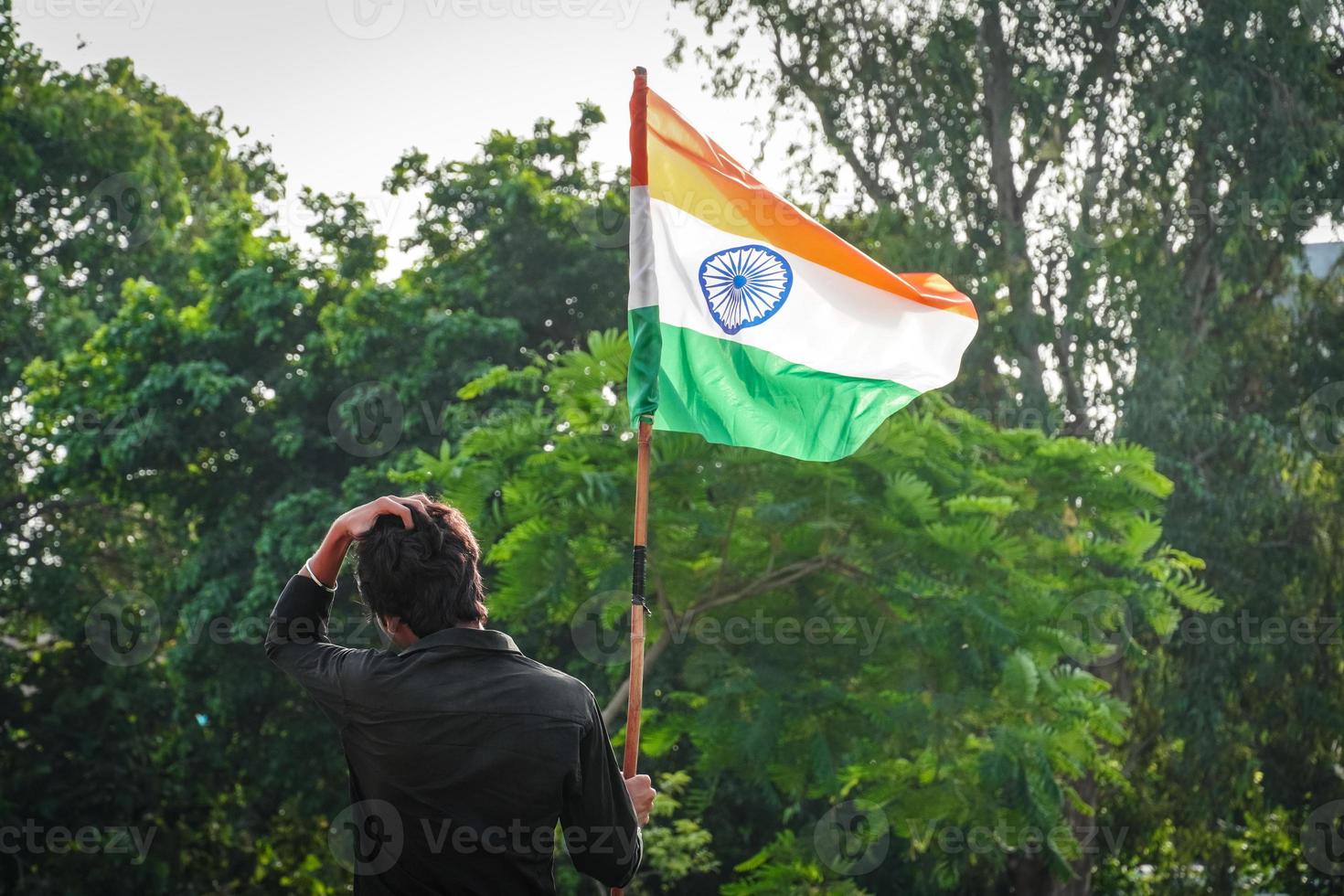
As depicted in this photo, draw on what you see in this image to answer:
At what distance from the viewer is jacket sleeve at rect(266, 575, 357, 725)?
2.59 m

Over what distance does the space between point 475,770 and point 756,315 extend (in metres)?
2.86

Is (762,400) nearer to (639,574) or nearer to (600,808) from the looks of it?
(639,574)

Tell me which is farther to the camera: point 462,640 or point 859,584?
point 859,584

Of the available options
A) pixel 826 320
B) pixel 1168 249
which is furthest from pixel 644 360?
pixel 1168 249

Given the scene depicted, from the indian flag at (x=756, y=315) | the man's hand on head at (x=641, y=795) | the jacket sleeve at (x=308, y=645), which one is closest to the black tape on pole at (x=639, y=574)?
the man's hand on head at (x=641, y=795)

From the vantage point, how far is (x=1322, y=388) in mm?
16422

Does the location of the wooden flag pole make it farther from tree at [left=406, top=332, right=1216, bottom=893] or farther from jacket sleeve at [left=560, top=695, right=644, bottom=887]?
tree at [left=406, top=332, right=1216, bottom=893]

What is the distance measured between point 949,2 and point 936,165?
1.97m

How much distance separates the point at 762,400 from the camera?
16.5ft

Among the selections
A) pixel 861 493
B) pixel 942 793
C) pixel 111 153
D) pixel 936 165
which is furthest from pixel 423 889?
pixel 111 153

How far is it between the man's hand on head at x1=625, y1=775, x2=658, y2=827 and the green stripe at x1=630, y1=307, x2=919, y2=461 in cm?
211

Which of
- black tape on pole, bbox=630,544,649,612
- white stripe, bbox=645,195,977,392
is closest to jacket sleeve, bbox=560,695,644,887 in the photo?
black tape on pole, bbox=630,544,649,612

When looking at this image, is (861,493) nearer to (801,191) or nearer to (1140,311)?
(1140,311)

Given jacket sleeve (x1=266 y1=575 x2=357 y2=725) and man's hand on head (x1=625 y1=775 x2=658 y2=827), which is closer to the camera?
jacket sleeve (x1=266 y1=575 x2=357 y2=725)
